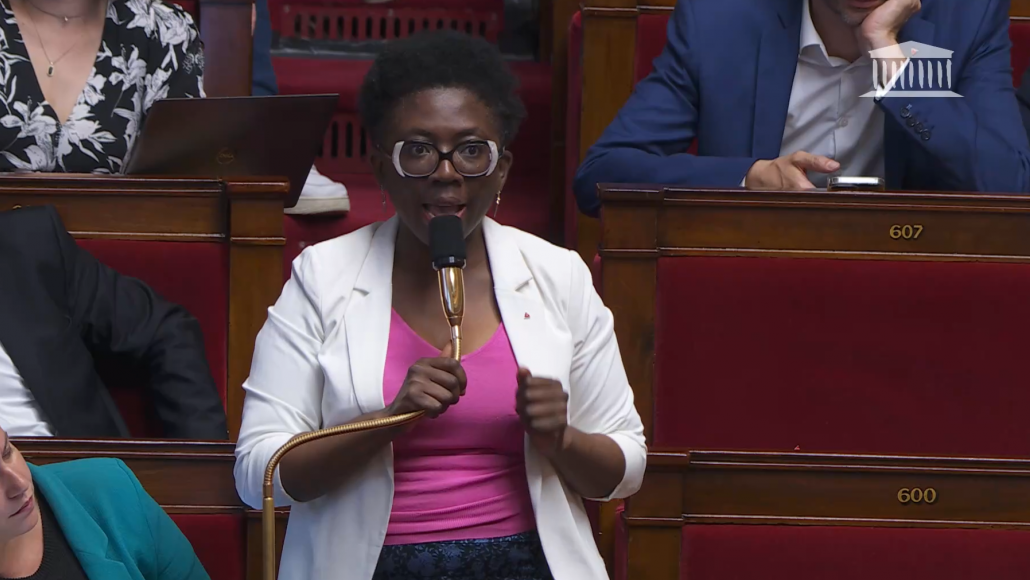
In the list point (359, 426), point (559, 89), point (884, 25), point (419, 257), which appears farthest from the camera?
point (559, 89)

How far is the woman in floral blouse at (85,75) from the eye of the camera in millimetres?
1288

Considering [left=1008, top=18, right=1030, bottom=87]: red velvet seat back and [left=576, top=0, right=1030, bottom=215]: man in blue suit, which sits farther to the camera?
[left=1008, top=18, right=1030, bottom=87]: red velvet seat back

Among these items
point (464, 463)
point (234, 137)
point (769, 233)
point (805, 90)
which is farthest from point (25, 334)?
point (805, 90)

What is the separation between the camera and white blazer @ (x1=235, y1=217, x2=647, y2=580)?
0.76 metres

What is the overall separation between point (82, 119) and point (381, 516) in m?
0.67

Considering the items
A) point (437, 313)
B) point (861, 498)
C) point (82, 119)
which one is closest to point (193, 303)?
point (82, 119)

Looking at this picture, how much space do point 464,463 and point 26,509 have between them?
210 mm

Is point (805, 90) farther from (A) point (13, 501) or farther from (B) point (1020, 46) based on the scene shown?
(A) point (13, 501)

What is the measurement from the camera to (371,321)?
0.79 m

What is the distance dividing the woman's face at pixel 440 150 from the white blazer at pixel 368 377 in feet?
0.10

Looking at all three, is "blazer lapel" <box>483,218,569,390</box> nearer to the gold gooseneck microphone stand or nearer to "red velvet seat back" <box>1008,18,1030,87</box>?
the gold gooseneck microphone stand

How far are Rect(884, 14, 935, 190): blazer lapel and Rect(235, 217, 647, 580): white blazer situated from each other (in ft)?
1.53

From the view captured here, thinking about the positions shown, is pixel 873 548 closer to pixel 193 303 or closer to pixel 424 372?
pixel 424 372

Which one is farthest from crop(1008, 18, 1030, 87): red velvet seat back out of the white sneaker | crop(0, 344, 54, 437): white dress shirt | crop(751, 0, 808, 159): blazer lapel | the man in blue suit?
crop(0, 344, 54, 437): white dress shirt
